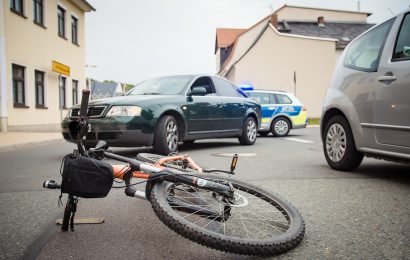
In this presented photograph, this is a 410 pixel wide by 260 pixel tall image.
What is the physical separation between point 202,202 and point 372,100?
2910 millimetres

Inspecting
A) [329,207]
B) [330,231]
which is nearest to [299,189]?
[329,207]

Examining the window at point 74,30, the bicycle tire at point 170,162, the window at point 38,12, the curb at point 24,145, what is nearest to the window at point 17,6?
the window at point 38,12

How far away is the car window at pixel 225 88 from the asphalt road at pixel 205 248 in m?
4.22

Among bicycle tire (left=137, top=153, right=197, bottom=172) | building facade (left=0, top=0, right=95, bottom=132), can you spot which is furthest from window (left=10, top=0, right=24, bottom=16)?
bicycle tire (left=137, top=153, right=197, bottom=172)

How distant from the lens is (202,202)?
8.69ft

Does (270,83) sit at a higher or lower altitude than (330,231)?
higher

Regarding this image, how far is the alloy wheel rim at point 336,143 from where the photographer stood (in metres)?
5.29

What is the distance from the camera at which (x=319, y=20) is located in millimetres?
38000

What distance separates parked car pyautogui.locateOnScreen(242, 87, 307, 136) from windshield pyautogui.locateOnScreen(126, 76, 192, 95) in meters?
6.15

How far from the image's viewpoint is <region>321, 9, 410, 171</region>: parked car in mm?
4250

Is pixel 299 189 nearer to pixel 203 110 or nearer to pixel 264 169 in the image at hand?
pixel 264 169

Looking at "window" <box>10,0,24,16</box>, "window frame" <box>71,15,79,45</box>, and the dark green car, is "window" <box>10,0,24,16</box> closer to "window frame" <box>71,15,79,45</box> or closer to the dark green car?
"window frame" <box>71,15,79,45</box>

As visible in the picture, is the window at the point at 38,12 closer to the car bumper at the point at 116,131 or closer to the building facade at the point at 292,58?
the car bumper at the point at 116,131

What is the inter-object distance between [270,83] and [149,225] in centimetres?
3197
